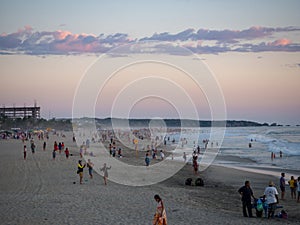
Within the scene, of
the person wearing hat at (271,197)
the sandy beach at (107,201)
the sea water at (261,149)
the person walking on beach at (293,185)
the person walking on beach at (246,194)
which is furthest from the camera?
the sea water at (261,149)

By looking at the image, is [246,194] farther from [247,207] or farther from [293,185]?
[293,185]

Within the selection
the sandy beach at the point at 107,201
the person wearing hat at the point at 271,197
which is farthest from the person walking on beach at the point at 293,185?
the person wearing hat at the point at 271,197

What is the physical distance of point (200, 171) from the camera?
97.7ft

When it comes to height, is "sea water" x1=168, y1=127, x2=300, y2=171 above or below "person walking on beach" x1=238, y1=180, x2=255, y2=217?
below

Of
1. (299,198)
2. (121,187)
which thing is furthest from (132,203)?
(299,198)

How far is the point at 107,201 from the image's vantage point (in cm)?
1493

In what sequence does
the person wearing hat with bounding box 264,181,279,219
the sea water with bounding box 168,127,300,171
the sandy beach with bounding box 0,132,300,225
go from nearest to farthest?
1. the sandy beach with bounding box 0,132,300,225
2. the person wearing hat with bounding box 264,181,279,219
3. the sea water with bounding box 168,127,300,171

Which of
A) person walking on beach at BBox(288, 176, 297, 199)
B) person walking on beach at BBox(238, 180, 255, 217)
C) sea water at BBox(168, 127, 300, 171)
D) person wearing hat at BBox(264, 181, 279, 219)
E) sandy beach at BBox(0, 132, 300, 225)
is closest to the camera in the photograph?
sandy beach at BBox(0, 132, 300, 225)

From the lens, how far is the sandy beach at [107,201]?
12188mm

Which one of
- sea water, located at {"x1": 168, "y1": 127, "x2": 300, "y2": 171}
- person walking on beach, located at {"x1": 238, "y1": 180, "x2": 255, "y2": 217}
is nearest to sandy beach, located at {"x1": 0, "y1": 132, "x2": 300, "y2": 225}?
person walking on beach, located at {"x1": 238, "y1": 180, "x2": 255, "y2": 217}

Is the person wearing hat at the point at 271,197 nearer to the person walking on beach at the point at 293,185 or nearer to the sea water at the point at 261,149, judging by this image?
the person walking on beach at the point at 293,185

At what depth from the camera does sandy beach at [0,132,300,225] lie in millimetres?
12188

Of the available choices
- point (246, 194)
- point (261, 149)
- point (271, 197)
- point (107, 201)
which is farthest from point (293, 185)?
point (261, 149)

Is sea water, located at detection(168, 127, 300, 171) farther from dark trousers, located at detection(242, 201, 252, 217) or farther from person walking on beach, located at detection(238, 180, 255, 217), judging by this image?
person walking on beach, located at detection(238, 180, 255, 217)
